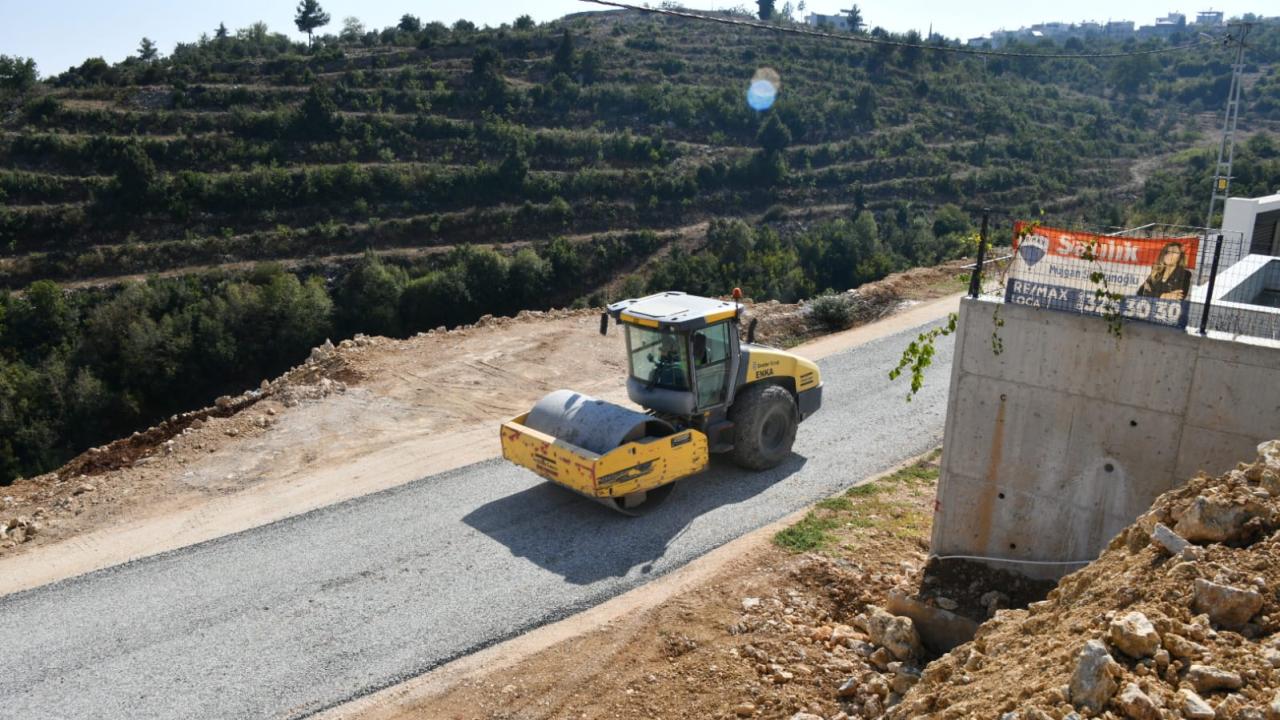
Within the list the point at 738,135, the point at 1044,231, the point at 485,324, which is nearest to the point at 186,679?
the point at 1044,231

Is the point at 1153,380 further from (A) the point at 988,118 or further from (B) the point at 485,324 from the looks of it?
(A) the point at 988,118

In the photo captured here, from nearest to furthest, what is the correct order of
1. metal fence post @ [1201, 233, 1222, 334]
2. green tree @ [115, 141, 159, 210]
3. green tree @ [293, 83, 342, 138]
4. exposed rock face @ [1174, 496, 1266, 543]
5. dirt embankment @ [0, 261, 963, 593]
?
exposed rock face @ [1174, 496, 1266, 543] < metal fence post @ [1201, 233, 1222, 334] < dirt embankment @ [0, 261, 963, 593] < green tree @ [115, 141, 159, 210] < green tree @ [293, 83, 342, 138]

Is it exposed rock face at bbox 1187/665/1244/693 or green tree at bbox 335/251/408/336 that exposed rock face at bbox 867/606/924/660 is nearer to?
exposed rock face at bbox 1187/665/1244/693

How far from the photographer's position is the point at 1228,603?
5.45 m

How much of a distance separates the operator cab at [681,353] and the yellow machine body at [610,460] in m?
0.61

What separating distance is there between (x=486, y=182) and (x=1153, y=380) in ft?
140

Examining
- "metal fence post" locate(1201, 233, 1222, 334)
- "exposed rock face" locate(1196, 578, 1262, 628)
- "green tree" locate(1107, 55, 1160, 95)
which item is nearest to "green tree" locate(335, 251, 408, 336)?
"metal fence post" locate(1201, 233, 1222, 334)

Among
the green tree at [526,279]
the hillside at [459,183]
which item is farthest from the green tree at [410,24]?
the green tree at [526,279]

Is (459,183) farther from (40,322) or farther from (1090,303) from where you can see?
(1090,303)

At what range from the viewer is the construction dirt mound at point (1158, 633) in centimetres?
483

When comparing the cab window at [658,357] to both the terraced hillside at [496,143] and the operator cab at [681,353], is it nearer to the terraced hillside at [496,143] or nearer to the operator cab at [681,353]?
the operator cab at [681,353]

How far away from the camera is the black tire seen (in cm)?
1249

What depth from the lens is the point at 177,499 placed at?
12.4 meters

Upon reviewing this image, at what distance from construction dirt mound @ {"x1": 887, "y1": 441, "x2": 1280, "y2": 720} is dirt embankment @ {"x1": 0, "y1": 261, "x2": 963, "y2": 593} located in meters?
8.62
